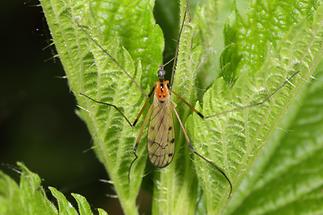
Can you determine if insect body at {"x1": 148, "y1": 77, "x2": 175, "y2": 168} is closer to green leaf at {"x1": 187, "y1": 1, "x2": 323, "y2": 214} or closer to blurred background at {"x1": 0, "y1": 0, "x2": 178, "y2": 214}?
green leaf at {"x1": 187, "y1": 1, "x2": 323, "y2": 214}

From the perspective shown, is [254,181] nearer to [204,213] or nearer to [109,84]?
[204,213]

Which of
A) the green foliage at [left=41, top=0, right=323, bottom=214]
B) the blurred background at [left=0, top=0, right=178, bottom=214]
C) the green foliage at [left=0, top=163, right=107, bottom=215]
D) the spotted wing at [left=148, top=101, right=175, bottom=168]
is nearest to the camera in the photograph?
the green foliage at [left=0, top=163, right=107, bottom=215]

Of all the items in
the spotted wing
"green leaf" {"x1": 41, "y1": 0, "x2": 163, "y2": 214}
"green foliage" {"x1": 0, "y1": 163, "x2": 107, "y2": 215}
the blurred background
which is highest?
"green leaf" {"x1": 41, "y1": 0, "x2": 163, "y2": 214}

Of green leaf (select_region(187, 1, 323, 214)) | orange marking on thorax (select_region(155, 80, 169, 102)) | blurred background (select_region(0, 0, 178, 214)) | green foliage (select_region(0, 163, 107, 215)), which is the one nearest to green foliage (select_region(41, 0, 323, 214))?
green leaf (select_region(187, 1, 323, 214))

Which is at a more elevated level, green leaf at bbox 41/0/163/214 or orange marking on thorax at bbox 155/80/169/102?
green leaf at bbox 41/0/163/214

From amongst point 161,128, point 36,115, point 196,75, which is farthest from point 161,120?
point 36,115

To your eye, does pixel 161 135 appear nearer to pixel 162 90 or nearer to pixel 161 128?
pixel 161 128

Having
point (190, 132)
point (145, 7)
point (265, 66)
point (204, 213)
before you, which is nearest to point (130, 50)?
point (145, 7)
